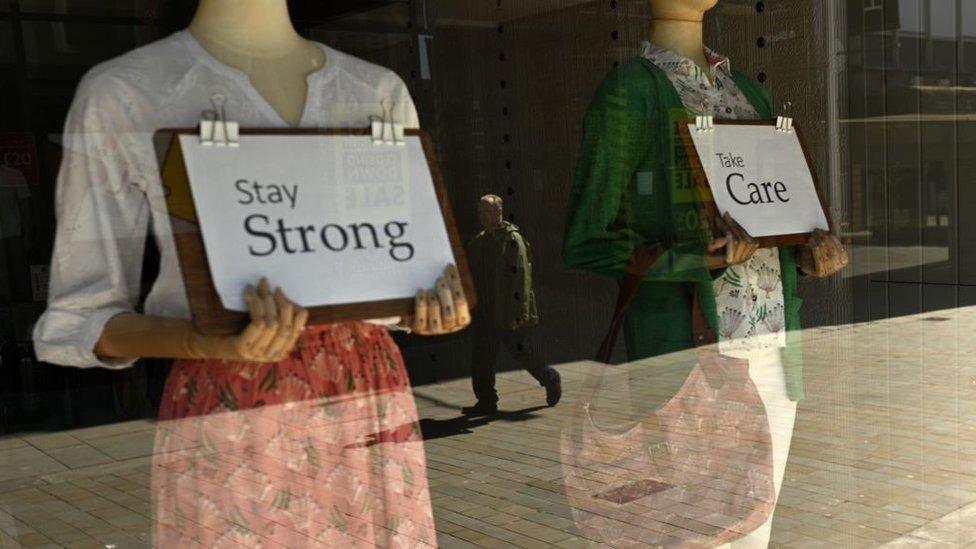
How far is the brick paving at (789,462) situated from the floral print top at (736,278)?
8.1 inches

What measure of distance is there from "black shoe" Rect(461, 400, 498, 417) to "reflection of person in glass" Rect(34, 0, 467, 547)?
38cm

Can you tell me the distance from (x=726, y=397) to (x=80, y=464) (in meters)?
1.50

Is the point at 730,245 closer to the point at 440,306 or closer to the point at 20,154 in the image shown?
the point at 440,306

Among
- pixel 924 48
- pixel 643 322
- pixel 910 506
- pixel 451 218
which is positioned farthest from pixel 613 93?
pixel 910 506

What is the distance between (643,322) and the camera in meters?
2.44

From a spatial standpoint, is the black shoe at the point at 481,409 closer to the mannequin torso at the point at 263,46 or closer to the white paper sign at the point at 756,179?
the white paper sign at the point at 756,179

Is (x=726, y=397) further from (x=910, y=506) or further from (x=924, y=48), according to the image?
(x=924, y=48)

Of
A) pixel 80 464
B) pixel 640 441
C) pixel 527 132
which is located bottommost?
pixel 640 441

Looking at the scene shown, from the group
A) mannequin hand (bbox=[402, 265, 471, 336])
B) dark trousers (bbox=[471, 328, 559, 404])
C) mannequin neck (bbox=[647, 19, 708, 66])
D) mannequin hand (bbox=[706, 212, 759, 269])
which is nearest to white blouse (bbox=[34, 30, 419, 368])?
mannequin hand (bbox=[402, 265, 471, 336])

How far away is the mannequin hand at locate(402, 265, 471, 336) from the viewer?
166 centimetres

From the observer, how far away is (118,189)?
60.1 inches

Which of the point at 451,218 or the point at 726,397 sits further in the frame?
the point at 726,397

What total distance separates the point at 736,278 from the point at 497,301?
559mm

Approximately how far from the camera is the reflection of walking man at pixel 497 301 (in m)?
2.14
